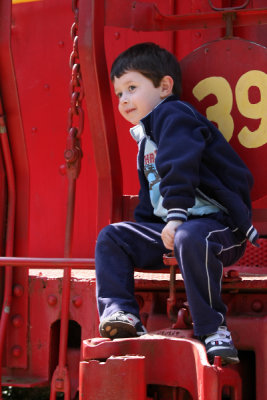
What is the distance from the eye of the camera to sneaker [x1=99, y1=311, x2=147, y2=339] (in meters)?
2.03

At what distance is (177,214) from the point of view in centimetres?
204

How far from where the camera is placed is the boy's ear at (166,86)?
7.95ft

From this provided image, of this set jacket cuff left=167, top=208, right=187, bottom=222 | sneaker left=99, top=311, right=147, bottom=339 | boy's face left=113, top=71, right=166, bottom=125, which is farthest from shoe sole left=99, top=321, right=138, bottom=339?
boy's face left=113, top=71, right=166, bottom=125

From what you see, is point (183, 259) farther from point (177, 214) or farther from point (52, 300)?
point (52, 300)

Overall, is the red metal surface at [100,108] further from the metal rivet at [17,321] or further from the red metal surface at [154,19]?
the metal rivet at [17,321]

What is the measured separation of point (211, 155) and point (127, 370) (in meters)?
0.73

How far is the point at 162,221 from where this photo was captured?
2395 mm

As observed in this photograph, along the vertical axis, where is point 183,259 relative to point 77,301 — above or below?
above

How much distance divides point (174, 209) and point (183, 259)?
15cm

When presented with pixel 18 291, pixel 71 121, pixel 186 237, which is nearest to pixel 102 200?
pixel 71 121

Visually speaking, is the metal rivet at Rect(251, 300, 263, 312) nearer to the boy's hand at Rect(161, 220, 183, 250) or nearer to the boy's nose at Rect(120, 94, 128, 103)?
the boy's hand at Rect(161, 220, 183, 250)

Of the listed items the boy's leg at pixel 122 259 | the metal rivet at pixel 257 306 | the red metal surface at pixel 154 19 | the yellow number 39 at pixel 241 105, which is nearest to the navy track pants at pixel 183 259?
the boy's leg at pixel 122 259

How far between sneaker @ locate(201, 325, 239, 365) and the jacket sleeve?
1.07 ft

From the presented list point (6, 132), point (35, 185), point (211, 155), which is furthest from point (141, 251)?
point (35, 185)
